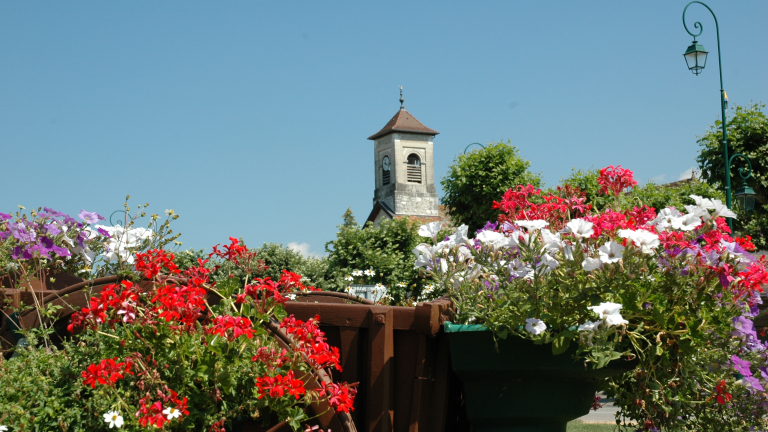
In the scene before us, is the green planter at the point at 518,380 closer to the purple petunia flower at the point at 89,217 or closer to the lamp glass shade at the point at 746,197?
the purple petunia flower at the point at 89,217

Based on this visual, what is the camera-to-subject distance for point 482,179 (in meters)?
24.1

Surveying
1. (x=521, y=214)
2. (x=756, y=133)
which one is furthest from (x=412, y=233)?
(x=521, y=214)

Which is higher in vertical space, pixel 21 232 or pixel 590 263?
pixel 21 232

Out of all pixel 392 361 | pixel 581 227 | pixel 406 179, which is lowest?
pixel 392 361

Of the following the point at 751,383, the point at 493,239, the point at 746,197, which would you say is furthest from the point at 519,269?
the point at 746,197

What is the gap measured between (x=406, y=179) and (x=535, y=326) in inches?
2015

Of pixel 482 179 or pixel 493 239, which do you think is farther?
pixel 482 179

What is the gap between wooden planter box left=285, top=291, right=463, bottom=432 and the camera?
2324mm

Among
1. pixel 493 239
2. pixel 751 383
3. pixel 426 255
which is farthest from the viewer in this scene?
pixel 751 383

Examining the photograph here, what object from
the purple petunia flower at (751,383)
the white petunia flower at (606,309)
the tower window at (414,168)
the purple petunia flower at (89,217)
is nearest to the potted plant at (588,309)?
the white petunia flower at (606,309)

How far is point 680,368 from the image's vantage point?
7.49 ft

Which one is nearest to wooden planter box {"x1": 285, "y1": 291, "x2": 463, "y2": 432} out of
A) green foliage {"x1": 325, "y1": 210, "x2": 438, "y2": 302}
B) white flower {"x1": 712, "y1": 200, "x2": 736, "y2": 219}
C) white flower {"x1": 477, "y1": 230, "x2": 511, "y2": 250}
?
white flower {"x1": 477, "y1": 230, "x2": 511, "y2": 250}

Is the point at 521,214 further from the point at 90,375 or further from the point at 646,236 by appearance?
the point at 90,375

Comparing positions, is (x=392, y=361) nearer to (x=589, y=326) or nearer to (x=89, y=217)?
(x=589, y=326)
